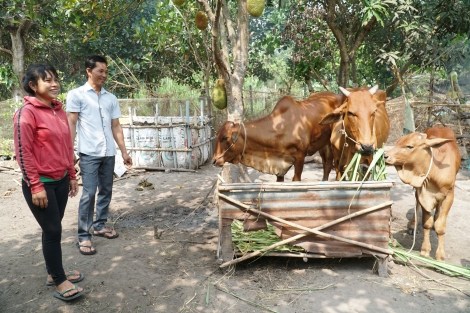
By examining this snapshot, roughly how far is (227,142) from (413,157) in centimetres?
200

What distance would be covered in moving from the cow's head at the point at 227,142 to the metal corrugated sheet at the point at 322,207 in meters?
0.94

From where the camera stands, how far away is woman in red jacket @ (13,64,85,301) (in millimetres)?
2658

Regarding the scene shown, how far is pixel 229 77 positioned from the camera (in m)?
4.10

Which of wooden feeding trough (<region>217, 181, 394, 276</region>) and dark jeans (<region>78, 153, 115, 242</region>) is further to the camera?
dark jeans (<region>78, 153, 115, 242</region>)

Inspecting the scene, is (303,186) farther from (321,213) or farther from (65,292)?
(65,292)

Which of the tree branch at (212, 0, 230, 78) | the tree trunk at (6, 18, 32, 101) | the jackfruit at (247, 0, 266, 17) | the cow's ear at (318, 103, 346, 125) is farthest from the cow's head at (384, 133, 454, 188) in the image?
the tree trunk at (6, 18, 32, 101)

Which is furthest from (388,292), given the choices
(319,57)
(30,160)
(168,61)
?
(168,61)

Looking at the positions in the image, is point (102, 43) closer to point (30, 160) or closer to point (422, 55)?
point (422, 55)

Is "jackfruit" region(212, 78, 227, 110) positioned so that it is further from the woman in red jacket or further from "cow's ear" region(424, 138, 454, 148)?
"cow's ear" region(424, 138, 454, 148)

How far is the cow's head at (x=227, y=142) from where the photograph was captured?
13.7 feet

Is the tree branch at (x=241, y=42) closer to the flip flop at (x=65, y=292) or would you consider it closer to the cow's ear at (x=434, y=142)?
the cow's ear at (x=434, y=142)

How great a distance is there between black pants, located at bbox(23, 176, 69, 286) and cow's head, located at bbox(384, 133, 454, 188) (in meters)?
3.10

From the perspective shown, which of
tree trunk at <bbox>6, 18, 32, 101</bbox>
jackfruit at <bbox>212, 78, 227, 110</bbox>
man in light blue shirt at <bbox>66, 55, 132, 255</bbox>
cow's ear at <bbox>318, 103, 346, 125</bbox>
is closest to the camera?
man in light blue shirt at <bbox>66, 55, 132, 255</bbox>

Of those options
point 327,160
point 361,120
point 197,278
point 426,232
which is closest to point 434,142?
point 361,120
